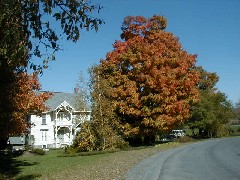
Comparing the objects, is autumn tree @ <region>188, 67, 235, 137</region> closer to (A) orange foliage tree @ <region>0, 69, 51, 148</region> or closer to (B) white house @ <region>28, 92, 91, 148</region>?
(B) white house @ <region>28, 92, 91, 148</region>

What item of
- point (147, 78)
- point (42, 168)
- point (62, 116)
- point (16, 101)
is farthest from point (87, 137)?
point (62, 116)

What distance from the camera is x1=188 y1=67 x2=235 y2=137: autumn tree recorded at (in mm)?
66500

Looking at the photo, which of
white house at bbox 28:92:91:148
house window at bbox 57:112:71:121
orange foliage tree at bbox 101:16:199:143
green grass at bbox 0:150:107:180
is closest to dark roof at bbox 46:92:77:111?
white house at bbox 28:92:91:148

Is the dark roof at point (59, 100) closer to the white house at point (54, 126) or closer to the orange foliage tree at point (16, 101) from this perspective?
the white house at point (54, 126)

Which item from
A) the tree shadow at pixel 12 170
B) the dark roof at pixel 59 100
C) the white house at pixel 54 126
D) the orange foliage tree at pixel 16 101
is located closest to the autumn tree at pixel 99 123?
the orange foliage tree at pixel 16 101

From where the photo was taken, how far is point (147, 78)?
Answer: 42750mm

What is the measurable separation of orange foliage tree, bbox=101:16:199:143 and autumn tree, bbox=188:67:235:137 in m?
18.2

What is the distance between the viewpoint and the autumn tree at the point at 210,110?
218ft

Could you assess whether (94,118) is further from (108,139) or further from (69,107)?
(69,107)

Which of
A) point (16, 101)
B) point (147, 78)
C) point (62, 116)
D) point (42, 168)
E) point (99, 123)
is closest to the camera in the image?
point (42, 168)

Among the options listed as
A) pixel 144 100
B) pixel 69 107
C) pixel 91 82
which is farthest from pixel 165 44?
pixel 69 107

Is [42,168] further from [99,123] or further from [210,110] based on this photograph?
[210,110]

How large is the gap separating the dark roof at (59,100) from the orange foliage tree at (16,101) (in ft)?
93.4

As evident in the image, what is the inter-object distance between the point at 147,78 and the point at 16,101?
20.6m
